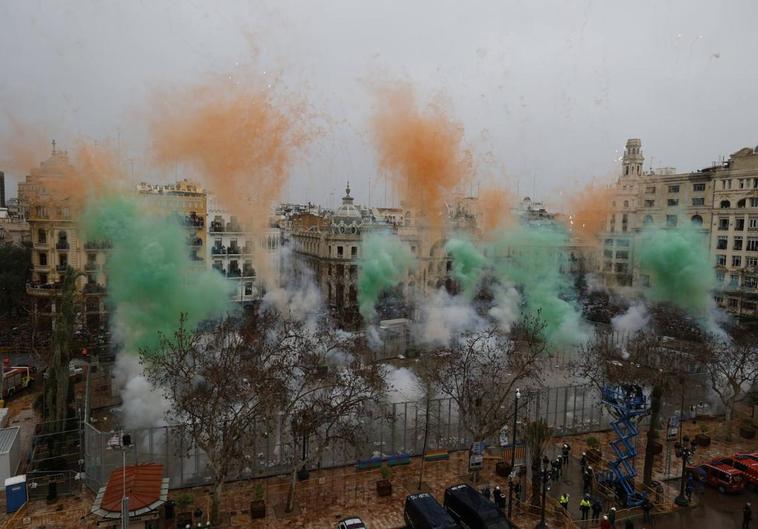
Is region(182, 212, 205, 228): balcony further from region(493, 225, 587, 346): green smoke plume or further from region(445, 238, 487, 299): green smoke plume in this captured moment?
region(493, 225, 587, 346): green smoke plume

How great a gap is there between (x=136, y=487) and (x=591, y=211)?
55.6m

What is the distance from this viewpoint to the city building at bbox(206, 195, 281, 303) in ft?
158

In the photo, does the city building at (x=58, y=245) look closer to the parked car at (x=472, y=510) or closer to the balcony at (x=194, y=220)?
the balcony at (x=194, y=220)

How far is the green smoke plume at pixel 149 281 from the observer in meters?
29.8

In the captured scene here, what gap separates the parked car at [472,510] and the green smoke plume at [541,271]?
22576 mm

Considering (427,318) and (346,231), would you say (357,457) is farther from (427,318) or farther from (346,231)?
(346,231)

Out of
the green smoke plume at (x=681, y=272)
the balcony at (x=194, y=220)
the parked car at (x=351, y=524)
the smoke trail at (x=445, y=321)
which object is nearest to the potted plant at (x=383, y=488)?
the parked car at (x=351, y=524)

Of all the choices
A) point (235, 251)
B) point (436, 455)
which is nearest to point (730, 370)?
point (436, 455)

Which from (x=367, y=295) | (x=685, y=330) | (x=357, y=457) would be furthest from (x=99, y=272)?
(x=685, y=330)

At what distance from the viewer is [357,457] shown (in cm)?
2062

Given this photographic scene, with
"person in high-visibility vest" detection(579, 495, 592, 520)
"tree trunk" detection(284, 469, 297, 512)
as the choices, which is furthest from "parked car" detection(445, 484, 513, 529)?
"tree trunk" detection(284, 469, 297, 512)

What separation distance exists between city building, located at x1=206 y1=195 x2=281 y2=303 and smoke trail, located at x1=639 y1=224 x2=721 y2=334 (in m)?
34.0

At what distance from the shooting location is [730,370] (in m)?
27.0

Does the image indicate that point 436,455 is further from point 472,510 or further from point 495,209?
point 495,209
